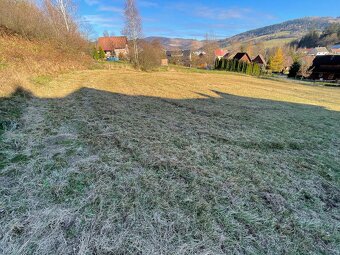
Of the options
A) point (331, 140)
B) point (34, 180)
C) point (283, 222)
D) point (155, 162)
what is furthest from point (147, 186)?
point (331, 140)

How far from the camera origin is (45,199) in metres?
1.88

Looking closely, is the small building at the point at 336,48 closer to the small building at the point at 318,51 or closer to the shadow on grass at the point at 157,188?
the small building at the point at 318,51

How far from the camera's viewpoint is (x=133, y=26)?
19984 millimetres

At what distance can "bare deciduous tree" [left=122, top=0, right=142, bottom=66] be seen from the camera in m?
19.3

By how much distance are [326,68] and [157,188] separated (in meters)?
47.6

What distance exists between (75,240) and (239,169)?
2.23 metres

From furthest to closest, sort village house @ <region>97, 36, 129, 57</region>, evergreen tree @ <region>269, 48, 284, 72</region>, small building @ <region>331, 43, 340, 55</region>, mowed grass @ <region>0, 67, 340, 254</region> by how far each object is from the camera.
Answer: small building @ <region>331, 43, 340, 55</region> < village house @ <region>97, 36, 129, 57</region> < evergreen tree @ <region>269, 48, 284, 72</region> < mowed grass @ <region>0, 67, 340, 254</region>

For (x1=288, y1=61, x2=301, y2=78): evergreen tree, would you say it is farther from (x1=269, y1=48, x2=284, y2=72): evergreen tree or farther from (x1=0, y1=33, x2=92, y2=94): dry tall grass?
(x1=0, y1=33, x2=92, y2=94): dry tall grass

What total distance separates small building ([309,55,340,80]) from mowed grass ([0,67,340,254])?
4290 cm

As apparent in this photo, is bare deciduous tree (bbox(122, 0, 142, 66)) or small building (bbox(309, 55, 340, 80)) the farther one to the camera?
small building (bbox(309, 55, 340, 80))

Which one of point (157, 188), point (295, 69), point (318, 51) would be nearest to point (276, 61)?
point (295, 69)

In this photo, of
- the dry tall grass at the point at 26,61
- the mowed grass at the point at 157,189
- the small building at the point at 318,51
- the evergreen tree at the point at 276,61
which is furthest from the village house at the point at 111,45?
the small building at the point at 318,51

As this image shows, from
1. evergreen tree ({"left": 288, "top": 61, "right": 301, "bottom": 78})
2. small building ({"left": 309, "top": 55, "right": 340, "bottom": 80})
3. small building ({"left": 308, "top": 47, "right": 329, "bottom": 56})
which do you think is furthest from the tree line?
evergreen tree ({"left": 288, "top": 61, "right": 301, "bottom": 78})

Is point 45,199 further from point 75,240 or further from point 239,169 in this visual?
point 239,169
